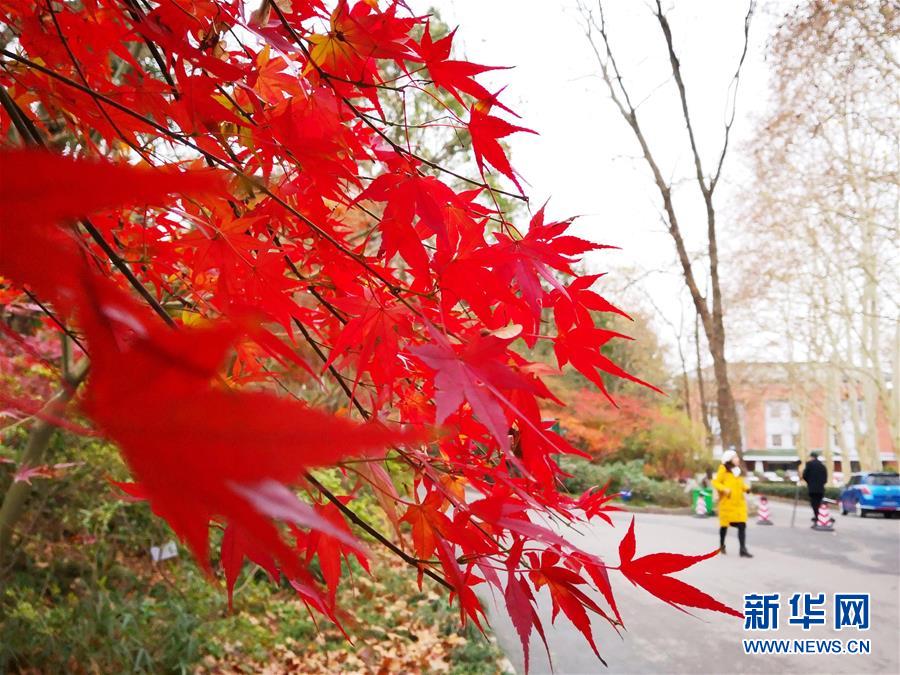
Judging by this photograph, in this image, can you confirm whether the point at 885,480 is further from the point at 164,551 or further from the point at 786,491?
the point at 164,551

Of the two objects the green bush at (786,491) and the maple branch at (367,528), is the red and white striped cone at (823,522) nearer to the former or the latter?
the green bush at (786,491)

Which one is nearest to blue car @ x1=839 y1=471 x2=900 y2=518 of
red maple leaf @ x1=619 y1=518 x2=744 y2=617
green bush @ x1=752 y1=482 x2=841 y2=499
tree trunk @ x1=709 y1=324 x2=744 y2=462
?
green bush @ x1=752 y1=482 x2=841 y2=499

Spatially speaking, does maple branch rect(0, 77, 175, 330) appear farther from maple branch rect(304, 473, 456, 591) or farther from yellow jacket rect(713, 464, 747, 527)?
yellow jacket rect(713, 464, 747, 527)

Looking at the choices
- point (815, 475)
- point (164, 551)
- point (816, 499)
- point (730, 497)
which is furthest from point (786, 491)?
point (164, 551)

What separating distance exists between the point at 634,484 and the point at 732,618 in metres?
9.00

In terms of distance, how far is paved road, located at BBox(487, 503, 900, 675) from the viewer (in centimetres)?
338

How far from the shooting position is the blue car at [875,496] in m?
10.8

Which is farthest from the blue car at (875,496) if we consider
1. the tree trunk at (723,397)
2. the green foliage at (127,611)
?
the green foliage at (127,611)

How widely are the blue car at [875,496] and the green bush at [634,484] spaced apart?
2842 millimetres

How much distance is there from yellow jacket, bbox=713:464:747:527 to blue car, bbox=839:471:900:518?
685cm

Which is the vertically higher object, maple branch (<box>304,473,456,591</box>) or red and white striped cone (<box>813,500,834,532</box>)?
maple branch (<box>304,473,456,591</box>)

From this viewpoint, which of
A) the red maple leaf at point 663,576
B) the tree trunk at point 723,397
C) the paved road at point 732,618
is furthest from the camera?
the tree trunk at point 723,397

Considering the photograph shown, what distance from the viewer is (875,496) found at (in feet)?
35.6

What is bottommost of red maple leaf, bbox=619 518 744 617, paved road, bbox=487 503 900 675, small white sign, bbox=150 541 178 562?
paved road, bbox=487 503 900 675
